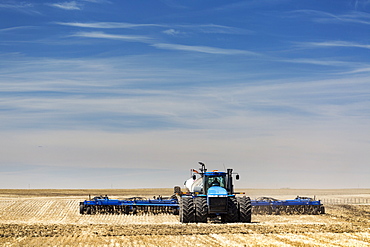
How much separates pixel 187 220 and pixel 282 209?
36.9 ft

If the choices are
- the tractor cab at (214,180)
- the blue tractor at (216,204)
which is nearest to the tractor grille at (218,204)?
the blue tractor at (216,204)

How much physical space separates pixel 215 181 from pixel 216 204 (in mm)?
2129

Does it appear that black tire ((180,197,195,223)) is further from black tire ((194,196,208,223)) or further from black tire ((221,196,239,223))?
black tire ((221,196,239,223))

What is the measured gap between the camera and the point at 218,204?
2861 centimetres

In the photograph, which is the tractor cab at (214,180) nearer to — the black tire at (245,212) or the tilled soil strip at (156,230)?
the black tire at (245,212)

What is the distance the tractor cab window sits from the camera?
30.5m

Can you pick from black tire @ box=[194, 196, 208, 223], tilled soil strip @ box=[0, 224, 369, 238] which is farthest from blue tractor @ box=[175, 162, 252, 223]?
tilled soil strip @ box=[0, 224, 369, 238]

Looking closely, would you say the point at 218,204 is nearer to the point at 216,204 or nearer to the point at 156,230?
the point at 216,204

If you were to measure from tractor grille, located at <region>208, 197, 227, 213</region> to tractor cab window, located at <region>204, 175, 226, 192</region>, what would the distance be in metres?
1.89

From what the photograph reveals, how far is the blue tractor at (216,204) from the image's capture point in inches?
1126

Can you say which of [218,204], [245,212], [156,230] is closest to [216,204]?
[218,204]

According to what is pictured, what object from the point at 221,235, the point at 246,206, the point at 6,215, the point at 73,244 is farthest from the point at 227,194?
the point at 6,215

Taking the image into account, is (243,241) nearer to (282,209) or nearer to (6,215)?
(282,209)

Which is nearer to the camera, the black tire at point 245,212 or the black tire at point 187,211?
the black tire at point 187,211
